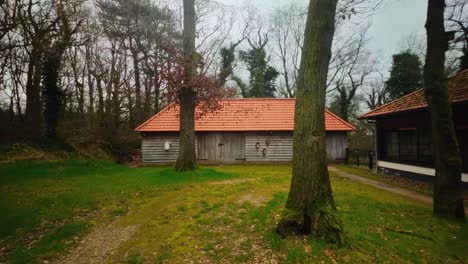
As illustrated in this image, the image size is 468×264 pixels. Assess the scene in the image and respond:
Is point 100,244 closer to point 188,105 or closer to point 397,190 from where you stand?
point 188,105

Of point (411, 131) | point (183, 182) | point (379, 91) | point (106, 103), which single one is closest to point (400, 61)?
point (379, 91)

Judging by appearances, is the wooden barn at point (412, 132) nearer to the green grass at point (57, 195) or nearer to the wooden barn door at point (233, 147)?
the wooden barn door at point (233, 147)

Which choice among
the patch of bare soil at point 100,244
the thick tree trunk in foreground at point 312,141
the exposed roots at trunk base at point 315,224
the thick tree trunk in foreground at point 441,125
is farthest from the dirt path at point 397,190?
the patch of bare soil at point 100,244

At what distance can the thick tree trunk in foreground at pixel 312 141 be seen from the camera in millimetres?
4191

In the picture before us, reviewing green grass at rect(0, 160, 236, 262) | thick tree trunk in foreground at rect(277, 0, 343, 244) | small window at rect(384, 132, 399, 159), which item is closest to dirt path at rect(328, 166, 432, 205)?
small window at rect(384, 132, 399, 159)

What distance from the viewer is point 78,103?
19906mm

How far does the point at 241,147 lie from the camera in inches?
711

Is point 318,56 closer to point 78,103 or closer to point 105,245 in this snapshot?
point 105,245

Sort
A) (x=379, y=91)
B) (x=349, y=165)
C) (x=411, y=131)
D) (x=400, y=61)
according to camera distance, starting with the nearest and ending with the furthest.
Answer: (x=411, y=131), (x=349, y=165), (x=400, y=61), (x=379, y=91)

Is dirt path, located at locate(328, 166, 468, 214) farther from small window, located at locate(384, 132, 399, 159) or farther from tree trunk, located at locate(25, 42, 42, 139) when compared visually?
tree trunk, located at locate(25, 42, 42, 139)

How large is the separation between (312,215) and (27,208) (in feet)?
23.8

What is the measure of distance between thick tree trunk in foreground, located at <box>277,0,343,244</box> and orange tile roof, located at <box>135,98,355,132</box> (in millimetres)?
13129

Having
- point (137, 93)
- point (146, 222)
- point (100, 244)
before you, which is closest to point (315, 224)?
point (146, 222)

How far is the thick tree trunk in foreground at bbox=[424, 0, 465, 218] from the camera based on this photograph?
237 inches
